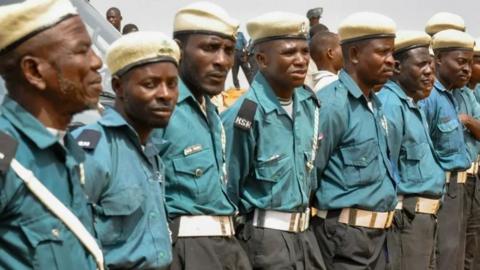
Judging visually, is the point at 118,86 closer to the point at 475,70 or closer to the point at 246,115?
the point at 246,115

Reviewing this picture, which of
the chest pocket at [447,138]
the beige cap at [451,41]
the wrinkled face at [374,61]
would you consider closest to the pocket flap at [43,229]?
the wrinkled face at [374,61]

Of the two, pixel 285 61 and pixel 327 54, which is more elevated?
pixel 285 61

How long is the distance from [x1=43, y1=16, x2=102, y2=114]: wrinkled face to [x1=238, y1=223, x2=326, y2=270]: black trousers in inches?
92.5

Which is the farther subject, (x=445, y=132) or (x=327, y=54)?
(x=327, y=54)

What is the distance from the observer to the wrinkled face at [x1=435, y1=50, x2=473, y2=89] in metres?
8.77

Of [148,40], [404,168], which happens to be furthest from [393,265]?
[148,40]

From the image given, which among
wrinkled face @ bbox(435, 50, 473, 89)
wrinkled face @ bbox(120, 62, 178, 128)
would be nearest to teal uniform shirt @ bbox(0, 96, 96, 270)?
wrinkled face @ bbox(120, 62, 178, 128)

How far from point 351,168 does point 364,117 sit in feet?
1.23

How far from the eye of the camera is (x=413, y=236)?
753 cm

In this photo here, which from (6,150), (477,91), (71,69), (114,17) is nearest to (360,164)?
(71,69)

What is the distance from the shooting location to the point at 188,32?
5.58 meters

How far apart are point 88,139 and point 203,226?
102 centimetres

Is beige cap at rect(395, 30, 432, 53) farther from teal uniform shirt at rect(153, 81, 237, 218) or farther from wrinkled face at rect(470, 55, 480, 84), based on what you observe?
teal uniform shirt at rect(153, 81, 237, 218)

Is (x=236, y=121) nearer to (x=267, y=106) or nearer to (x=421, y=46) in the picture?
(x=267, y=106)
